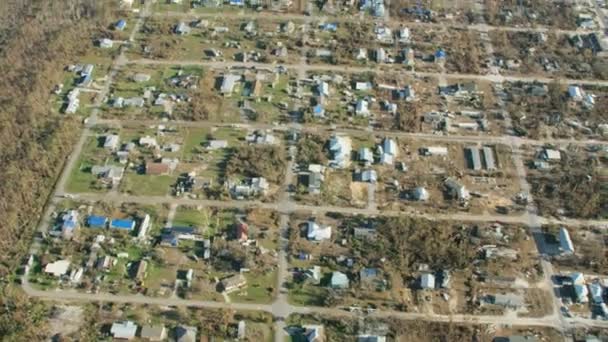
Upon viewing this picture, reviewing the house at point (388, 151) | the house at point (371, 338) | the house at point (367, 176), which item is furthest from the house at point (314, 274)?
the house at point (388, 151)

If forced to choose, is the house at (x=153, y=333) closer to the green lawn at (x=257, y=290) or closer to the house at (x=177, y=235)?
the green lawn at (x=257, y=290)

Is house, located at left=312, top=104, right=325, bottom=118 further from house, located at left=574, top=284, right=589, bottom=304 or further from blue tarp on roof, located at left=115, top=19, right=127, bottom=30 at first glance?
house, located at left=574, top=284, right=589, bottom=304

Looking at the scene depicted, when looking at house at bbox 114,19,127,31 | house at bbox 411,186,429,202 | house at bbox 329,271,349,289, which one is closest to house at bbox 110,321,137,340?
house at bbox 329,271,349,289

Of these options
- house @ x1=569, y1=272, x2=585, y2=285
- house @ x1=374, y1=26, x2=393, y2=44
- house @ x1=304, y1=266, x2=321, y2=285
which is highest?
house @ x1=374, y1=26, x2=393, y2=44

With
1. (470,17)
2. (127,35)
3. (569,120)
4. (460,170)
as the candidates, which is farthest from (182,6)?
(569,120)

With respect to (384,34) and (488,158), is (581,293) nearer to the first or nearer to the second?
(488,158)

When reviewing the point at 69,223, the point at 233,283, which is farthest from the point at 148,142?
the point at 233,283

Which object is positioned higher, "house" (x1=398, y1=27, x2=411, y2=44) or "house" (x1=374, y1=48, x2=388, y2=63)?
"house" (x1=398, y1=27, x2=411, y2=44)
